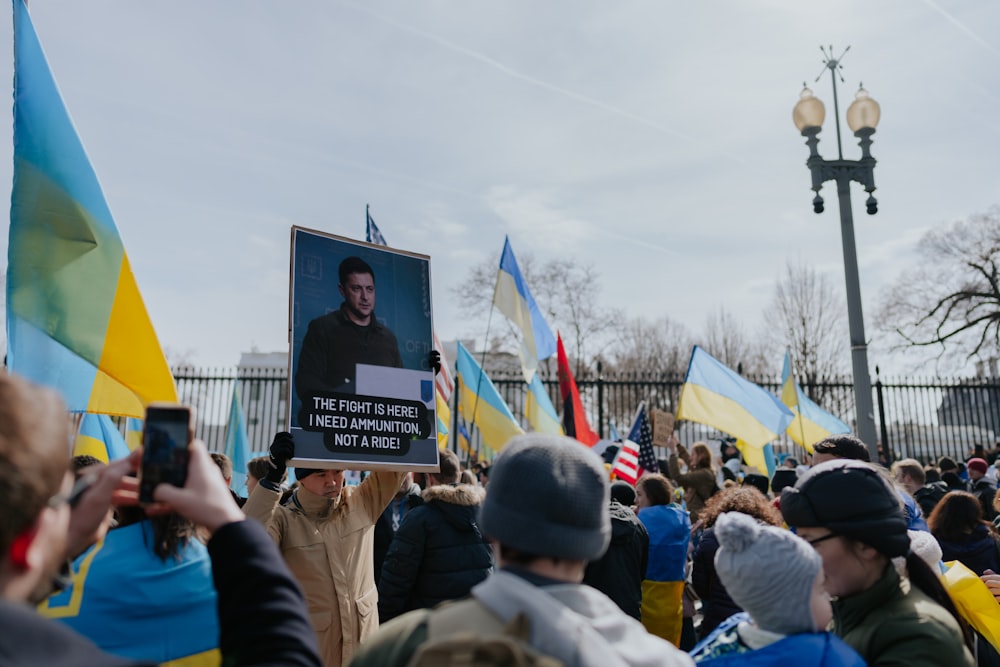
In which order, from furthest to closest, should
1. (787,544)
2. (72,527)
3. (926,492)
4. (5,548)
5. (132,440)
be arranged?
(132,440), (926,492), (787,544), (72,527), (5,548)

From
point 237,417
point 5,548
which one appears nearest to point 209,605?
point 5,548

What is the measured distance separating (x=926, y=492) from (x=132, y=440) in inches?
345

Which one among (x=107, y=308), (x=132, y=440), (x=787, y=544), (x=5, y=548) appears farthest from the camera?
(x=132, y=440)

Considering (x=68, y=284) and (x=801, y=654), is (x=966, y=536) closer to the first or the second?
(x=801, y=654)

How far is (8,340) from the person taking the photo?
3996 millimetres

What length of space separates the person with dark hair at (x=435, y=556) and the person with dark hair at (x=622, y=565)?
0.96 m

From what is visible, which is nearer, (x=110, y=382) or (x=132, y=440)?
(x=110, y=382)

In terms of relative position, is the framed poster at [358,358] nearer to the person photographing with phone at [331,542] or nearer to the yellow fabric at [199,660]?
the person photographing with phone at [331,542]

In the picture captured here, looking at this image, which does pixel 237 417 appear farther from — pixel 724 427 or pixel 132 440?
pixel 724 427

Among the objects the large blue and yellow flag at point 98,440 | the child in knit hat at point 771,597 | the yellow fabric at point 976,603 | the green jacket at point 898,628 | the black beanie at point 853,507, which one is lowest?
the yellow fabric at point 976,603

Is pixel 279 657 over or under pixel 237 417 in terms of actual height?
under

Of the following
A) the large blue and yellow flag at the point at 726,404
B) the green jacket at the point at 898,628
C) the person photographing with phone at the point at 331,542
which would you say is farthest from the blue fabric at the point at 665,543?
the large blue and yellow flag at the point at 726,404

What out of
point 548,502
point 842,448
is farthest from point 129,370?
point 842,448

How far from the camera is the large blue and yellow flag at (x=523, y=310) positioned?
1105 centimetres
